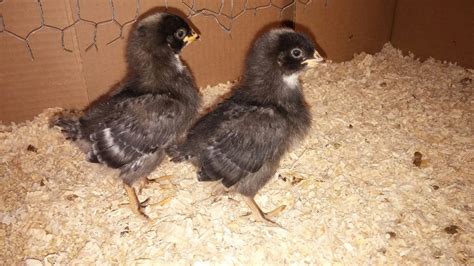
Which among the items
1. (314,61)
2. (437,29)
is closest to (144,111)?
(314,61)

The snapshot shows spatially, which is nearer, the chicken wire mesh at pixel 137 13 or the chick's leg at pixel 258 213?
the chick's leg at pixel 258 213

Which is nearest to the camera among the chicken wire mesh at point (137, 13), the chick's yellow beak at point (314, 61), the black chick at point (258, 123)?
the black chick at point (258, 123)

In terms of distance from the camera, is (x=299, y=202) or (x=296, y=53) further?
(x=299, y=202)

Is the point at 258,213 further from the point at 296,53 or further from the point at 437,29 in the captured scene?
the point at 437,29

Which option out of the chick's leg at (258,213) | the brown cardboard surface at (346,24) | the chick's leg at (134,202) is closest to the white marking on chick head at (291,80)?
the chick's leg at (258,213)

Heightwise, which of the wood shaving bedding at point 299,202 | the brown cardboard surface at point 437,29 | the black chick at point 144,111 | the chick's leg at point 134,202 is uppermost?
the black chick at point 144,111

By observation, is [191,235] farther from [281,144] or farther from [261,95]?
[261,95]

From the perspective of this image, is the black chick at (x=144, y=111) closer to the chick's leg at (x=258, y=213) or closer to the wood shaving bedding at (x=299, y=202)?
the wood shaving bedding at (x=299, y=202)

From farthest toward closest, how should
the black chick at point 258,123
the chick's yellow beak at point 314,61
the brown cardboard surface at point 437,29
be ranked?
the brown cardboard surface at point 437,29 → the chick's yellow beak at point 314,61 → the black chick at point 258,123

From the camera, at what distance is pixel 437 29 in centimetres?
364

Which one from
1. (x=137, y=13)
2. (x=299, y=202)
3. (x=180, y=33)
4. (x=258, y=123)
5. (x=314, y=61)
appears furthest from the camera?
(x=137, y=13)

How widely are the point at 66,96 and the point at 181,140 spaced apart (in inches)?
54.3

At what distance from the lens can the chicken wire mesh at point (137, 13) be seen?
106 inches

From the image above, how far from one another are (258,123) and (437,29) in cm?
264
